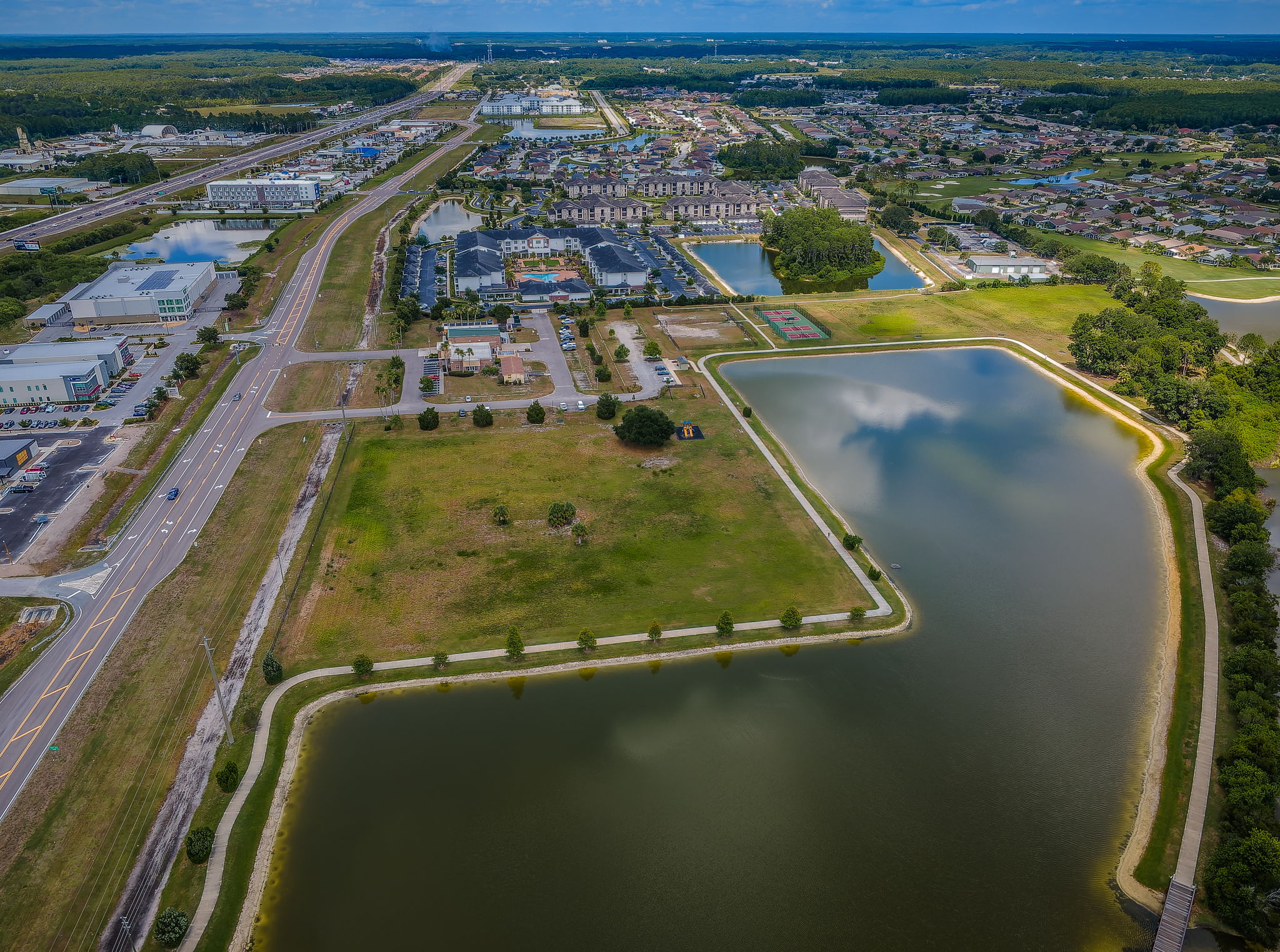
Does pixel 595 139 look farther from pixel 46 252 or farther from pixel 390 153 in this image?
pixel 46 252

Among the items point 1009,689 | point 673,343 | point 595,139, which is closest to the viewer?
point 1009,689

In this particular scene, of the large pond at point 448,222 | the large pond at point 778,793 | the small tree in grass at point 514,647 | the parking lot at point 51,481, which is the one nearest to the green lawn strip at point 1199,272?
the large pond at point 778,793

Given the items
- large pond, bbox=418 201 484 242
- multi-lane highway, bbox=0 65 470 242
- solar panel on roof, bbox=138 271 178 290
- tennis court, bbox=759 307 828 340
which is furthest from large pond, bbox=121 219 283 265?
tennis court, bbox=759 307 828 340

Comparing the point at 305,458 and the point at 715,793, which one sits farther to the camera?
the point at 305,458

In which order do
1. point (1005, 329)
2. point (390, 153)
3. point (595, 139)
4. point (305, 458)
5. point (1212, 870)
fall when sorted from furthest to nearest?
point (595, 139) < point (390, 153) < point (1005, 329) < point (305, 458) < point (1212, 870)

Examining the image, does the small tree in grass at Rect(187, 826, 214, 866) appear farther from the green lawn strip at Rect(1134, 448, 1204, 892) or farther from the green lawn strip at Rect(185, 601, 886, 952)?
the green lawn strip at Rect(1134, 448, 1204, 892)

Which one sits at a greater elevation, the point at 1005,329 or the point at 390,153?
the point at 390,153

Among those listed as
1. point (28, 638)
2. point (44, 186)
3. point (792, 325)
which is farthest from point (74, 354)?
point (44, 186)

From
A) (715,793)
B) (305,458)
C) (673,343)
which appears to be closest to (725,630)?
(715,793)
